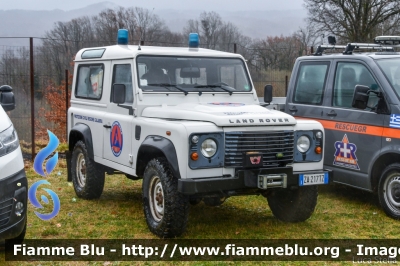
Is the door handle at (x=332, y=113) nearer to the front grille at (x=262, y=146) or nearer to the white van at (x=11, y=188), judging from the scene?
the front grille at (x=262, y=146)

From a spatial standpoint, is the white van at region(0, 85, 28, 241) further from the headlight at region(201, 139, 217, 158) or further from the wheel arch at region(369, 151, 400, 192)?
the wheel arch at region(369, 151, 400, 192)

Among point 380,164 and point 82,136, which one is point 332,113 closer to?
point 380,164

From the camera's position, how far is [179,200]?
5.95m

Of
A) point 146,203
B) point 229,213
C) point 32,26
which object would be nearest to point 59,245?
point 146,203

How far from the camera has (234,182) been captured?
5840 mm

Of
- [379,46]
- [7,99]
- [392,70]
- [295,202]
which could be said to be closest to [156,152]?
[295,202]

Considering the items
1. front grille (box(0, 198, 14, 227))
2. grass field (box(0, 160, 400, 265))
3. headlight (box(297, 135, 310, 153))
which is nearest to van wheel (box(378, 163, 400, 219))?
grass field (box(0, 160, 400, 265))

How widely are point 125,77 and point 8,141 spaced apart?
2328 mm

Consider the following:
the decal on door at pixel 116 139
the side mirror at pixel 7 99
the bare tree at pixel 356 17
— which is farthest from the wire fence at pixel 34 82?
the bare tree at pixel 356 17

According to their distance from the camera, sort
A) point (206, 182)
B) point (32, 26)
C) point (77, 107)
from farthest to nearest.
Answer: point (32, 26) → point (77, 107) → point (206, 182)

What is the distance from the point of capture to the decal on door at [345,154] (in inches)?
303

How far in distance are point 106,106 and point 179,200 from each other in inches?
95.8

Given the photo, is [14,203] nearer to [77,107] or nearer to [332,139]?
[77,107]

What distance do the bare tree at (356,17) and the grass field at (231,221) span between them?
20.9 meters
